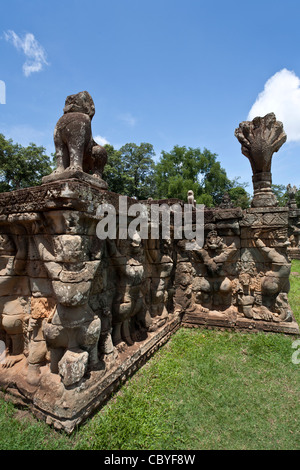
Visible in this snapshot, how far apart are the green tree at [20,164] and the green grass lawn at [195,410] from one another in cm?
2109

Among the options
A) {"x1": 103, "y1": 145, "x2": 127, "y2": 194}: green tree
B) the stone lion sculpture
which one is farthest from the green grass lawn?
{"x1": 103, "y1": 145, "x2": 127, "y2": 194}: green tree

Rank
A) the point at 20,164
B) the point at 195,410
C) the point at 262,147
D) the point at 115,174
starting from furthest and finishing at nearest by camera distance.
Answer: the point at 115,174 < the point at 20,164 < the point at 262,147 < the point at 195,410

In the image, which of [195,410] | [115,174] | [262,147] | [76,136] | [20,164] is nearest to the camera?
[195,410]

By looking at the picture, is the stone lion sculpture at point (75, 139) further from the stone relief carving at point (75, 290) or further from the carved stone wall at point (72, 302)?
the carved stone wall at point (72, 302)

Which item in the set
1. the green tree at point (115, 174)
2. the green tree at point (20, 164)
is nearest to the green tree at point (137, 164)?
the green tree at point (115, 174)

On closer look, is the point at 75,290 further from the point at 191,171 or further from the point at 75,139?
the point at 191,171

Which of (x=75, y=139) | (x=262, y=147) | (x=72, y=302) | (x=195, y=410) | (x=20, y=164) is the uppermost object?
(x=20, y=164)

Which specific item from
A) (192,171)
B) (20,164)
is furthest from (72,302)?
(192,171)

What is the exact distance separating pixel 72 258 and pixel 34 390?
167 centimetres

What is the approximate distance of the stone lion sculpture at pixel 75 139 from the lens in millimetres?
3078

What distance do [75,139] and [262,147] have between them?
439 centimetres

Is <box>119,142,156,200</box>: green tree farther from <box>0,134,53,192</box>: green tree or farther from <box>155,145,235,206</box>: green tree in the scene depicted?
<box>0,134,53,192</box>: green tree

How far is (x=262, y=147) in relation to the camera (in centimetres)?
558

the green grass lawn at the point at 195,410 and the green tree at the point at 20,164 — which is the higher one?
the green tree at the point at 20,164
